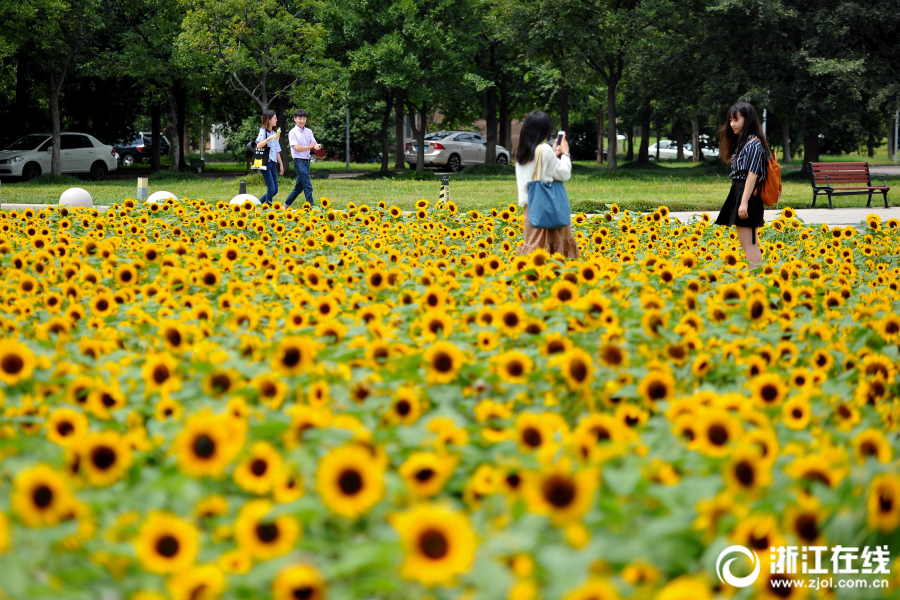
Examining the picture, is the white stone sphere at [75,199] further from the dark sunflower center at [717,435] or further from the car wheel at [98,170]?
the car wheel at [98,170]

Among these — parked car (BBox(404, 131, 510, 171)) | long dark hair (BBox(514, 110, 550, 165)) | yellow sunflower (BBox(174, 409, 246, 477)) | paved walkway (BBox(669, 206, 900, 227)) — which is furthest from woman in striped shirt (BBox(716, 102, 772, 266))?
parked car (BBox(404, 131, 510, 171))

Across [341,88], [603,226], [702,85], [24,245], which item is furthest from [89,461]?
[702,85]

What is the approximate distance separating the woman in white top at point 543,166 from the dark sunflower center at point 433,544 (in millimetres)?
5990

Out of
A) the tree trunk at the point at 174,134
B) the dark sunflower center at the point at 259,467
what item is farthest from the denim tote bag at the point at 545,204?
the tree trunk at the point at 174,134

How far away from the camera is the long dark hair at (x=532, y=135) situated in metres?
7.70

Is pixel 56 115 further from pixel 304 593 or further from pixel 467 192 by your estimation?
pixel 304 593

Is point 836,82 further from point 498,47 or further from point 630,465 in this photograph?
point 630,465

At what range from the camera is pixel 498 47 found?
122 ft

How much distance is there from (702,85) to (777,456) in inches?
1246

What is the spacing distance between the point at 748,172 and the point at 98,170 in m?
26.0

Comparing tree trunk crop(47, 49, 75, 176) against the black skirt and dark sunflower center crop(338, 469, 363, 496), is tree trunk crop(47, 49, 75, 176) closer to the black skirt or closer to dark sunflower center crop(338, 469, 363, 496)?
the black skirt

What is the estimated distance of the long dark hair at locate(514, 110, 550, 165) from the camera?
7.70m

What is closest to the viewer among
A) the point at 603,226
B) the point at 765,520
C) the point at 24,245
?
the point at 765,520

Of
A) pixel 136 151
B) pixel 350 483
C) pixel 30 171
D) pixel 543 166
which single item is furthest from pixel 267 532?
pixel 136 151
